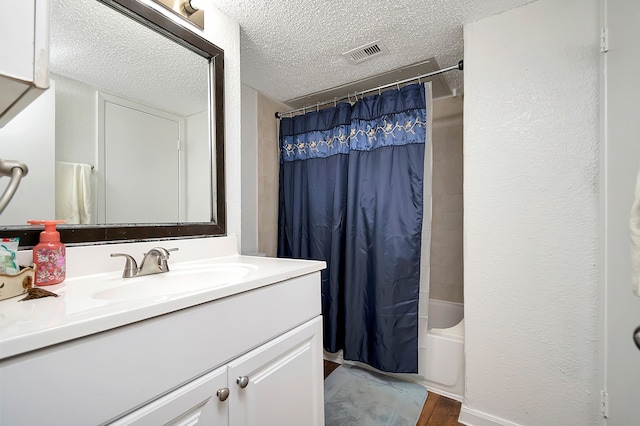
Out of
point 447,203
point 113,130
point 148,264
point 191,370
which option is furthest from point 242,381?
Result: point 447,203

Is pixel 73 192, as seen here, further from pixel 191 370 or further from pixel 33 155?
pixel 191 370

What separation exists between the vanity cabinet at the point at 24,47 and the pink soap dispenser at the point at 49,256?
15.7 inches

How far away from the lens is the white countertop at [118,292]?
43 cm

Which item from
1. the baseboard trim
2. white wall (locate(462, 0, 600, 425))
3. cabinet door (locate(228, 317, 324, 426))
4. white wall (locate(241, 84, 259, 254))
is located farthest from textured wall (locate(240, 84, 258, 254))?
the baseboard trim

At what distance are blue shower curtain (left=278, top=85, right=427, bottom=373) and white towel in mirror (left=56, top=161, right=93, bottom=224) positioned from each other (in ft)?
4.66

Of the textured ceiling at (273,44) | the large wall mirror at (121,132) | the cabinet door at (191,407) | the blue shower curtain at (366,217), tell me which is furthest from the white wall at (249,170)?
the cabinet door at (191,407)

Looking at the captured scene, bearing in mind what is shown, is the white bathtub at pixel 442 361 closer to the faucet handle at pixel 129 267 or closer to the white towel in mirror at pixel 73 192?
the faucet handle at pixel 129 267

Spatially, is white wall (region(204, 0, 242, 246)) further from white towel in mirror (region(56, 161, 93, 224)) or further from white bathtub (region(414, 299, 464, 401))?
white bathtub (region(414, 299, 464, 401))

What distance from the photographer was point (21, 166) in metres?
0.61

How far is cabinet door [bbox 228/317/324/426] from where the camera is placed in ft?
2.42

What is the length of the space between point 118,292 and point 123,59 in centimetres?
86

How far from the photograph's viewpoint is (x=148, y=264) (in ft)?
3.07

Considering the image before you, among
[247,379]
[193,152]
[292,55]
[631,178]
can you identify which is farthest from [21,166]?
[631,178]

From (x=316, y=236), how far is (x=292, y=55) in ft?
4.14
